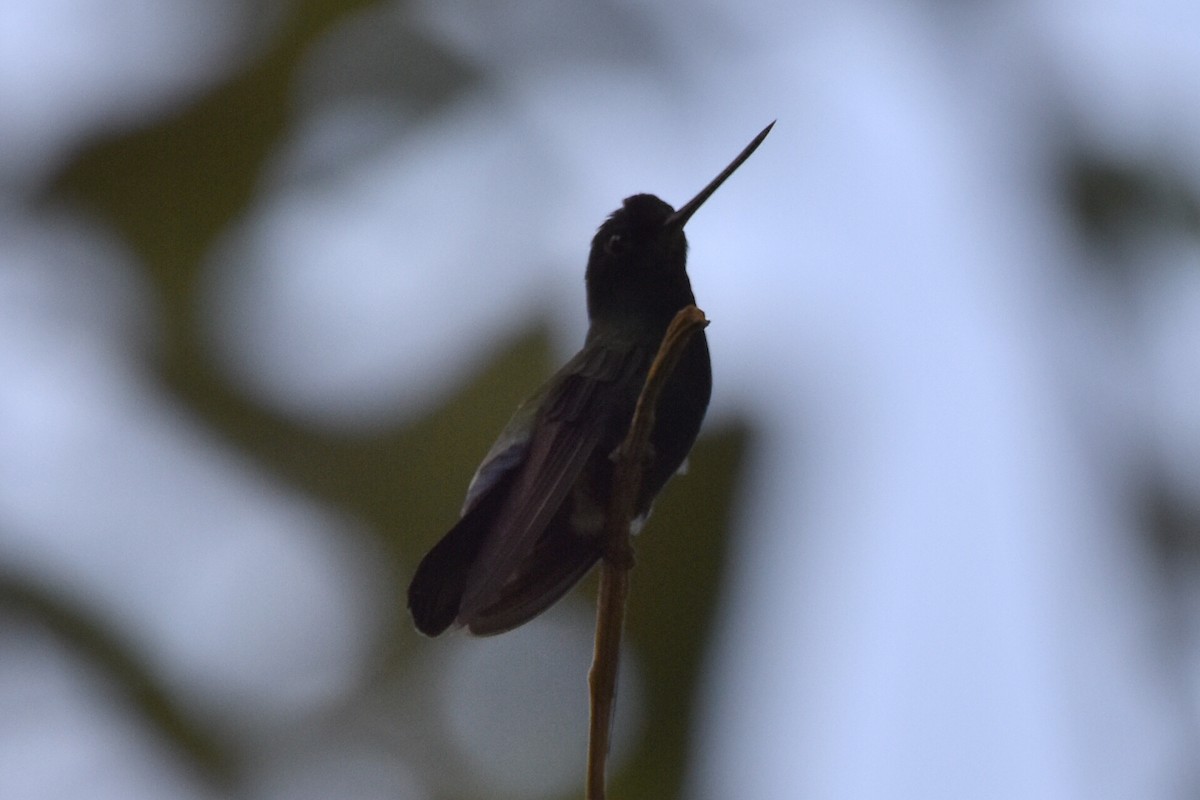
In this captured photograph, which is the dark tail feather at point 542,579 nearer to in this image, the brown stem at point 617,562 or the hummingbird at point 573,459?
the hummingbird at point 573,459

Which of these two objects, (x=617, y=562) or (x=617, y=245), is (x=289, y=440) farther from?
(x=617, y=562)

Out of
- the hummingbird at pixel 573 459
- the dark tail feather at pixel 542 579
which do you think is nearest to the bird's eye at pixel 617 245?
the hummingbird at pixel 573 459

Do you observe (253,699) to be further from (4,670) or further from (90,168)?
(90,168)

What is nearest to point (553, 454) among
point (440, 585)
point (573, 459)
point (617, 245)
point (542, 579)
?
point (573, 459)

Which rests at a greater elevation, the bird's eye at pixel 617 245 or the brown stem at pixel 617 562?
the bird's eye at pixel 617 245

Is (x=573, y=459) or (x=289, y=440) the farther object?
(x=289, y=440)

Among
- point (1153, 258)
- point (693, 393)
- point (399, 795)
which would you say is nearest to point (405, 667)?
point (399, 795)

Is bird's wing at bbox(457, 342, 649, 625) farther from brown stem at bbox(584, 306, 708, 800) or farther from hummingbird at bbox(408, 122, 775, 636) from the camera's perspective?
brown stem at bbox(584, 306, 708, 800)

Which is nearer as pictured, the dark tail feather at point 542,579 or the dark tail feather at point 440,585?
the dark tail feather at point 440,585
